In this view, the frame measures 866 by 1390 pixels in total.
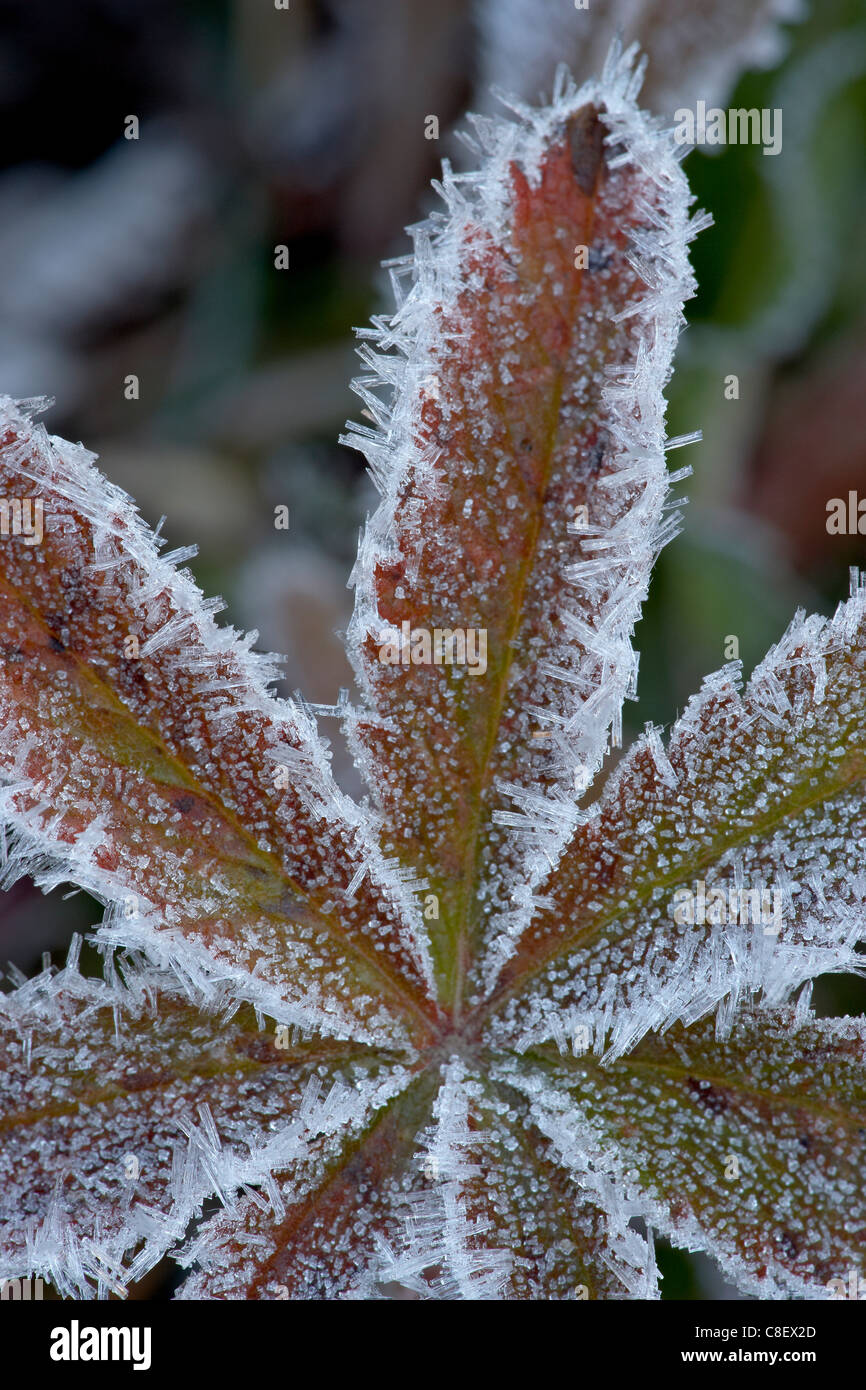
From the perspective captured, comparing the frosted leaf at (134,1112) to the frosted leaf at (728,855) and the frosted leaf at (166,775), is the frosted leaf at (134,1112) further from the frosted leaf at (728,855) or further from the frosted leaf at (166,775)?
the frosted leaf at (728,855)

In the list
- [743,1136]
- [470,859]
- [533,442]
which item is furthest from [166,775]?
[743,1136]

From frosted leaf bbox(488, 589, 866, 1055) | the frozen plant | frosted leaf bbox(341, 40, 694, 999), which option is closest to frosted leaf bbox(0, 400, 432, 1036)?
the frozen plant

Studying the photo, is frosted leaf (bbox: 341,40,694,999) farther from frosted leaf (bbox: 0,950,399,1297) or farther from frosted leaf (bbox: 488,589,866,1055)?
frosted leaf (bbox: 0,950,399,1297)

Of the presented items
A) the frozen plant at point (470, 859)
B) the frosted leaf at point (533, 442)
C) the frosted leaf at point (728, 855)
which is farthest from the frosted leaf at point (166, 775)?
the frosted leaf at point (728, 855)

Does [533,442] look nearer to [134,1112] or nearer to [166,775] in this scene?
[166,775]

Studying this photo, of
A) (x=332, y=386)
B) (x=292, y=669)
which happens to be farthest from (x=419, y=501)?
(x=332, y=386)

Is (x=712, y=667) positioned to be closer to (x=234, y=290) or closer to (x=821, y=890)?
(x=821, y=890)

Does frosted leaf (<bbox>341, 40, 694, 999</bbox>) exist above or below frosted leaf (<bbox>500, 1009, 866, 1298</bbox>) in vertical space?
A: above

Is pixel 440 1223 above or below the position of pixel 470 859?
below
